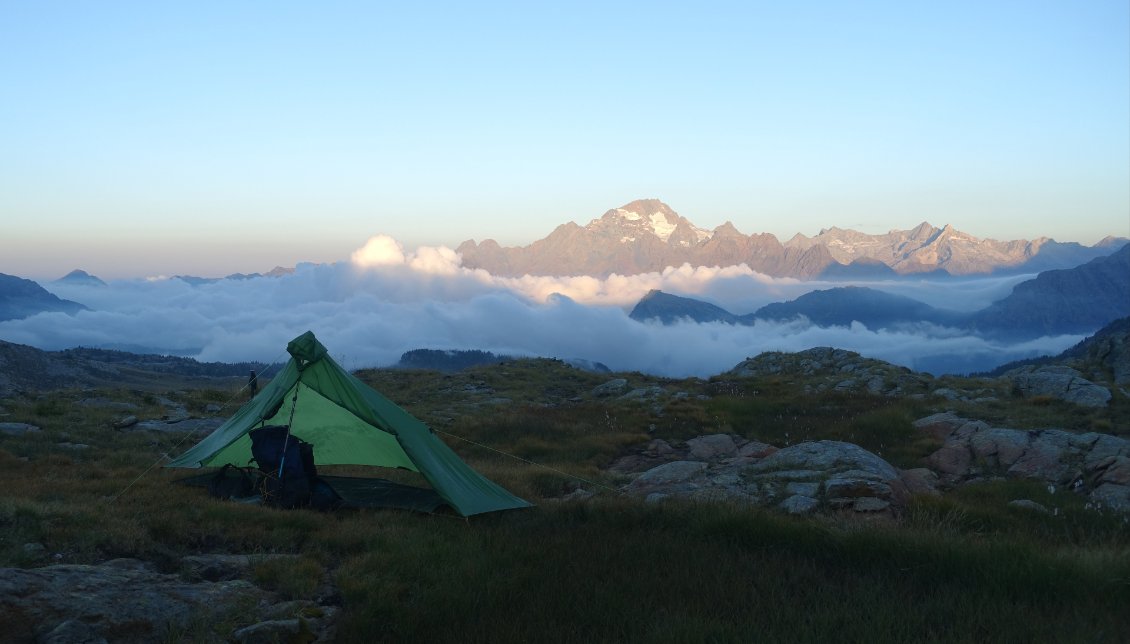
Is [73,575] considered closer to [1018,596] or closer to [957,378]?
[1018,596]

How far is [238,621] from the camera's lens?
6.12 metres

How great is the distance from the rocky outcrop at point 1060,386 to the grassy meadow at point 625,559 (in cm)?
1256

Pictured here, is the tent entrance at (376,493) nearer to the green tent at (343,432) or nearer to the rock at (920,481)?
the green tent at (343,432)

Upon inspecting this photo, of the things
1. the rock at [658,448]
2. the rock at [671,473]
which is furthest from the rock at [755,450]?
the rock at [658,448]

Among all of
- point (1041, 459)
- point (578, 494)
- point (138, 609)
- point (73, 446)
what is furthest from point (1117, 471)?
point (73, 446)

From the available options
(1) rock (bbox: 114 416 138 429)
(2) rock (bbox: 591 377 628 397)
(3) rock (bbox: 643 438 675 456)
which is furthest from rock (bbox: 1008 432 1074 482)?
(1) rock (bbox: 114 416 138 429)

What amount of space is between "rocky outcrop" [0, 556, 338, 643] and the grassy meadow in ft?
0.71

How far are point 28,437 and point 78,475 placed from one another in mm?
5159

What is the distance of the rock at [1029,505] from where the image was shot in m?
11.5

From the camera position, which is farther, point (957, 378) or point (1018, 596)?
point (957, 378)

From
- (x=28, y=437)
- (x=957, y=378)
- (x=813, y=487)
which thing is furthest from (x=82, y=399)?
(x=957, y=378)

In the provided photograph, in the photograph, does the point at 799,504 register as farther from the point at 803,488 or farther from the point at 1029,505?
the point at 1029,505

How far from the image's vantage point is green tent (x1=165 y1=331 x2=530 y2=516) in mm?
Result: 11883

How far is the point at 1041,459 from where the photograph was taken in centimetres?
1542
